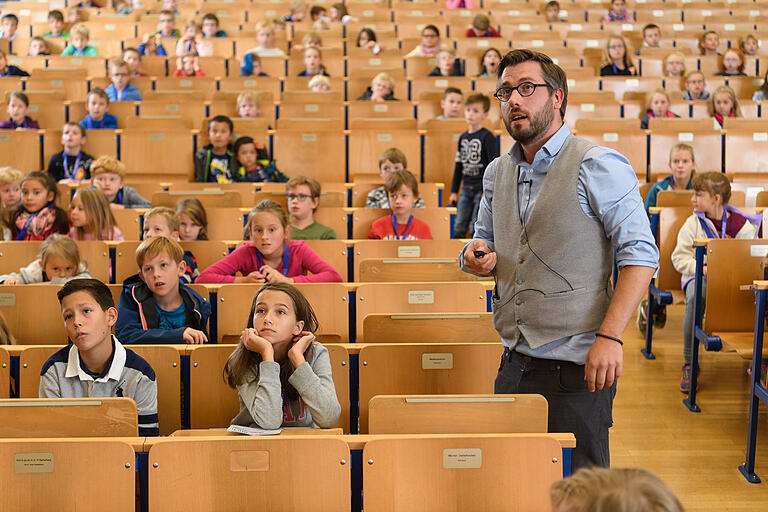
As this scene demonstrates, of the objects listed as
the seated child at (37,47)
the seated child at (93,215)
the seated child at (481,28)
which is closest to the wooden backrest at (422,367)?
the seated child at (93,215)

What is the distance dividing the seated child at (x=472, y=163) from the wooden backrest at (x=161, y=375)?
120 inches

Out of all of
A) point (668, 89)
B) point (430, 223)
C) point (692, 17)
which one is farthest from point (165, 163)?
point (692, 17)

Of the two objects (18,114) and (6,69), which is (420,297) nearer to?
(18,114)

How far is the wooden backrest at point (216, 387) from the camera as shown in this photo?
2.44 metres

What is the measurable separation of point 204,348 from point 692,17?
8577mm

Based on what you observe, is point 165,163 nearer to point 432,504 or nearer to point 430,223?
point 430,223

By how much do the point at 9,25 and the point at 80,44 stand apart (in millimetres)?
1182

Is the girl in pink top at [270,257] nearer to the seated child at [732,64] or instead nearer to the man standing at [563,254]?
the man standing at [563,254]

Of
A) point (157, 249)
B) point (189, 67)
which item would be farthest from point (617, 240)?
point (189, 67)

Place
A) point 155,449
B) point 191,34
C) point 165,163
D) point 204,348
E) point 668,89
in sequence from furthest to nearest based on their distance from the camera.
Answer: point 191,34 → point 668,89 → point 165,163 → point 204,348 → point 155,449

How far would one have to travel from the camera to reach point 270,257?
3.58 m

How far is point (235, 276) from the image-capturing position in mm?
3529

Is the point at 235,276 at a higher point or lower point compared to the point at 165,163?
lower

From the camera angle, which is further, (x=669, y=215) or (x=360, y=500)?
(x=669, y=215)
